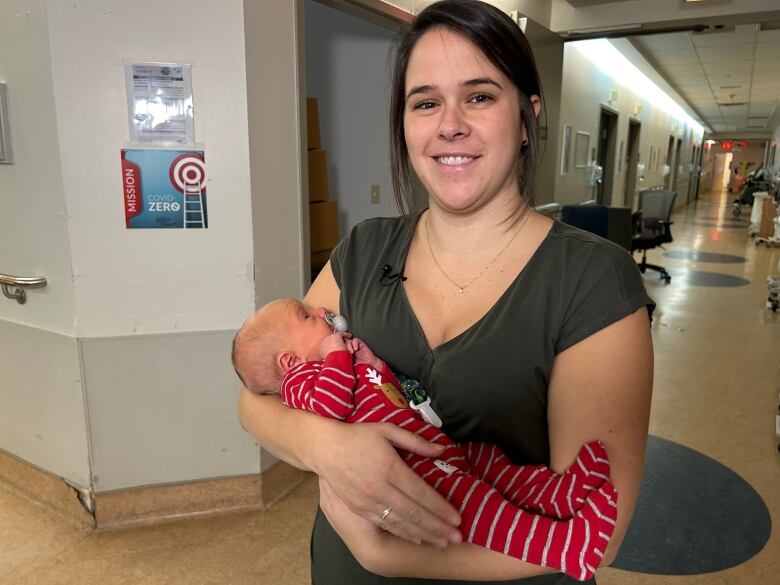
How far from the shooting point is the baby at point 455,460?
750 mm

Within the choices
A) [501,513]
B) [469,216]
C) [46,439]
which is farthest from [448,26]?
[46,439]

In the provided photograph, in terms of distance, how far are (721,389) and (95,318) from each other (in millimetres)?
3791

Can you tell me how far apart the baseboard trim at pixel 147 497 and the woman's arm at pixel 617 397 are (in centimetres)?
199

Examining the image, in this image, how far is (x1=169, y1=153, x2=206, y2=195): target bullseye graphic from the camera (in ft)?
6.89

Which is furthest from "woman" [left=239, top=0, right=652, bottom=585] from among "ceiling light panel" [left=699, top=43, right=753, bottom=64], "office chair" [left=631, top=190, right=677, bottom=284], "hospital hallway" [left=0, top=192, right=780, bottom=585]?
"ceiling light panel" [left=699, top=43, right=753, bottom=64]

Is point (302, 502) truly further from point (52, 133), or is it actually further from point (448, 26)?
A: point (448, 26)

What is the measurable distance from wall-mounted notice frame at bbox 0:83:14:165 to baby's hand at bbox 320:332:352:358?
1.81 metres

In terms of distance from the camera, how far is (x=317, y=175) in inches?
121

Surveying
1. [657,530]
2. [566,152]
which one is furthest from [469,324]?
[566,152]

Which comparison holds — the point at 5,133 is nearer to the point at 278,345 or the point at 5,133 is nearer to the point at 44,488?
the point at 44,488

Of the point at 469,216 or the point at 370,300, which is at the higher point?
the point at 469,216

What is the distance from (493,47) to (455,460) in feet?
2.24

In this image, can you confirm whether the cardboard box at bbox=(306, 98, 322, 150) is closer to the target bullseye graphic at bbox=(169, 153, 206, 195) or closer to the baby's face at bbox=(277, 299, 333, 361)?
the target bullseye graphic at bbox=(169, 153, 206, 195)

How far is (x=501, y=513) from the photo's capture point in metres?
0.79
